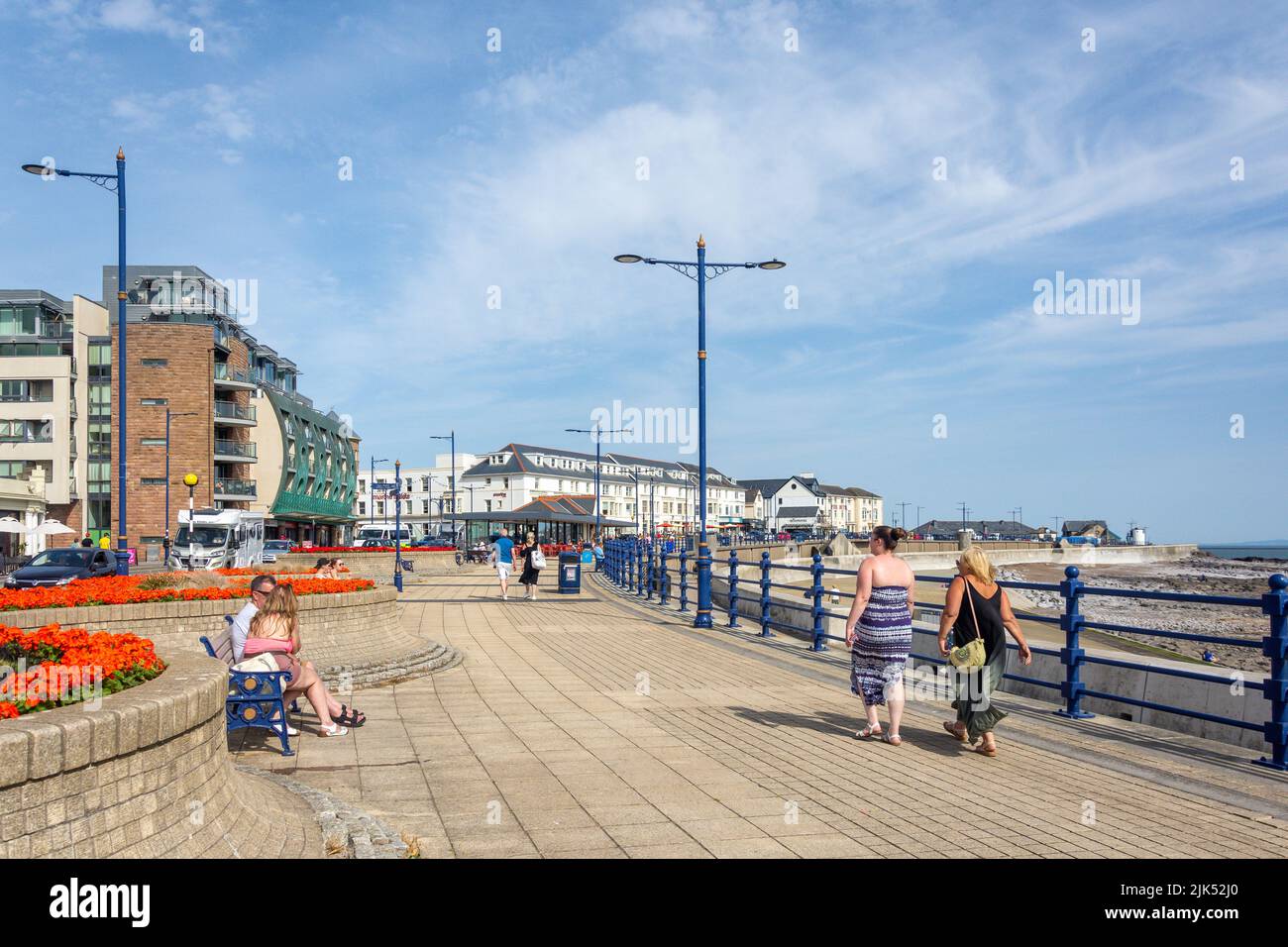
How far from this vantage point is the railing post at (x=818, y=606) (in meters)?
13.3

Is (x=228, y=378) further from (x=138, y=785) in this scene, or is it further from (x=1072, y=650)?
(x=138, y=785)

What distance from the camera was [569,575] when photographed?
27.3 metres

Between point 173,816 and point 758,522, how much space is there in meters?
159

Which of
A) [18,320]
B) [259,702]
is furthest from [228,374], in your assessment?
[259,702]

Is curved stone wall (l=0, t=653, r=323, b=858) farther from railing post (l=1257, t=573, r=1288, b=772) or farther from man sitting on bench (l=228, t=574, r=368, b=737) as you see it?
railing post (l=1257, t=573, r=1288, b=772)

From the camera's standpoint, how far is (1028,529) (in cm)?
19088

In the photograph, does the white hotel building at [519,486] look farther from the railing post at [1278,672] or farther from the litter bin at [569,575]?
the railing post at [1278,672]

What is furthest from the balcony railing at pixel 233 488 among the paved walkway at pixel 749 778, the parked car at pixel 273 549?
the paved walkway at pixel 749 778

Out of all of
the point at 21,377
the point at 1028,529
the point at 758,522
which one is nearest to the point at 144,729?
the point at 21,377

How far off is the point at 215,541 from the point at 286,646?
100.0 feet

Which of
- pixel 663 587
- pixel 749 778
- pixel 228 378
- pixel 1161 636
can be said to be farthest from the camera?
pixel 228 378
